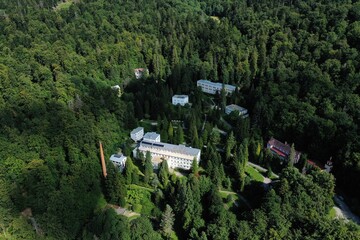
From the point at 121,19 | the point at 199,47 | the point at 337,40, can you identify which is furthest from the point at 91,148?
the point at 337,40

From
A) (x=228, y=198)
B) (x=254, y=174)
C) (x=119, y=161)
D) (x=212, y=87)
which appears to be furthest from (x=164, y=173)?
(x=212, y=87)

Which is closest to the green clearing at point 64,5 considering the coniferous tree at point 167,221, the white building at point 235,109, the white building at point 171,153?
the white building at point 235,109

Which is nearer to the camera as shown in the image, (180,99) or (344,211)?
(344,211)

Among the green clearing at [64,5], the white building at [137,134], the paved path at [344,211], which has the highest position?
the green clearing at [64,5]

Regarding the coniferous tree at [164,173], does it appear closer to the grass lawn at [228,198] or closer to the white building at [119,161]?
the white building at [119,161]

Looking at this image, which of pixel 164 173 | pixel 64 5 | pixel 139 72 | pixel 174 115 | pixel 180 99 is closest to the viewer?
pixel 164 173

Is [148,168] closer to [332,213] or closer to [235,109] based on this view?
[235,109]

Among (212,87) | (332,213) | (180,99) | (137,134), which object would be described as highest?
(137,134)
